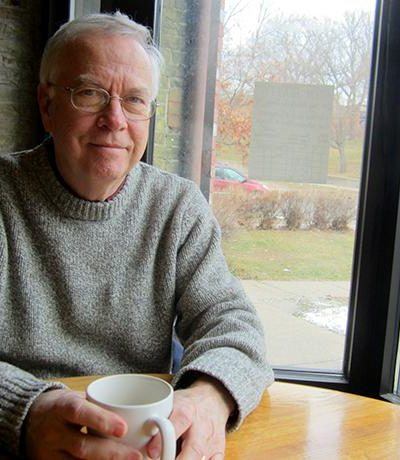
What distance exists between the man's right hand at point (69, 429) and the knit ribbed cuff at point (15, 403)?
1 centimetres

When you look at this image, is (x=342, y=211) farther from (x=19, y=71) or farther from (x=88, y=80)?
(x=19, y=71)

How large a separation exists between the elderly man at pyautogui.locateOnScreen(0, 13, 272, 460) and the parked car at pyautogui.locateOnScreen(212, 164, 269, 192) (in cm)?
74

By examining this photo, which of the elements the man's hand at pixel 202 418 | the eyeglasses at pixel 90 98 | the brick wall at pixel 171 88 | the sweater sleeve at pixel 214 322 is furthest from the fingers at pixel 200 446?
the brick wall at pixel 171 88

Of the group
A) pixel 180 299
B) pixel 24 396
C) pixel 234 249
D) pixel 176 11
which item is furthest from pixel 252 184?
pixel 24 396

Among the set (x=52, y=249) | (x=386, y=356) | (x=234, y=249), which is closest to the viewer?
(x=52, y=249)

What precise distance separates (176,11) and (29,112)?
0.69 m

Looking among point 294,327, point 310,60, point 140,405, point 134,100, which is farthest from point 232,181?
point 140,405

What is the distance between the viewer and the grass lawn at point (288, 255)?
2156 millimetres

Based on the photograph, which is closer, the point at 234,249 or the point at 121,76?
the point at 121,76

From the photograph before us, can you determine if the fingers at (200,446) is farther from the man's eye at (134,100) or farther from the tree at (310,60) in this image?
the tree at (310,60)

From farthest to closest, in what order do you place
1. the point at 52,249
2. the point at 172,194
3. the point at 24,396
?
1. the point at 172,194
2. the point at 52,249
3. the point at 24,396

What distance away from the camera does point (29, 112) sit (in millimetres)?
2160

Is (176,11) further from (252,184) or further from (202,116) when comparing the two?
(252,184)

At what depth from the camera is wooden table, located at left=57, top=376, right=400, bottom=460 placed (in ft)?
3.04
